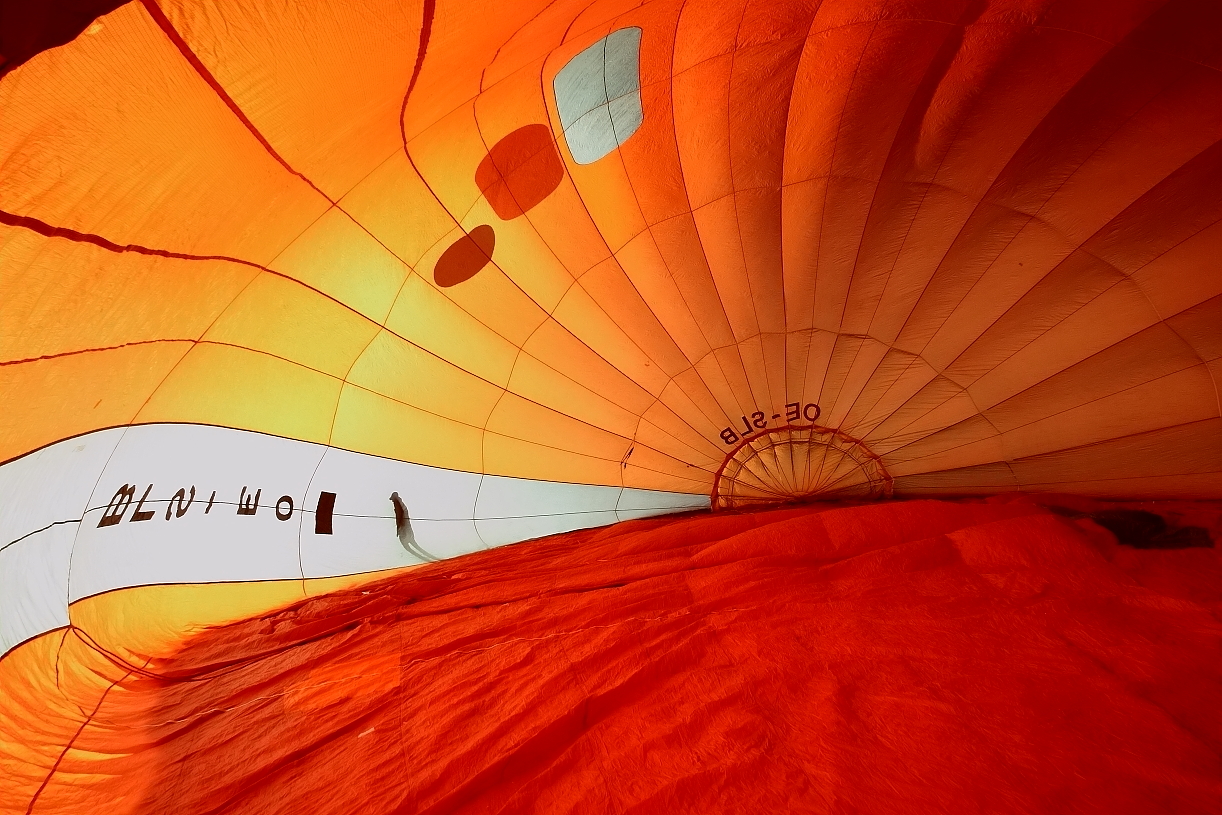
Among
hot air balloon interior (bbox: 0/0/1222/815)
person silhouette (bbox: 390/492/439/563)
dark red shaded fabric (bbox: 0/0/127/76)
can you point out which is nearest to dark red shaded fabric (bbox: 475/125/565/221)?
hot air balloon interior (bbox: 0/0/1222/815)

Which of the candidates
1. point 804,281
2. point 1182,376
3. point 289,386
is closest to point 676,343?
point 804,281

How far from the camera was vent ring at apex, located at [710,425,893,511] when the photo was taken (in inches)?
76.9

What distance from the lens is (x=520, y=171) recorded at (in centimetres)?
155

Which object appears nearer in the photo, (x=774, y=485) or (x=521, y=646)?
→ (x=521, y=646)

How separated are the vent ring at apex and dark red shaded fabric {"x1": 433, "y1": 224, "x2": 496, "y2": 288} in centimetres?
102

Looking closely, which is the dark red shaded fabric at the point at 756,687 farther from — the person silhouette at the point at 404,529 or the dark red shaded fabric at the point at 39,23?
the dark red shaded fabric at the point at 39,23

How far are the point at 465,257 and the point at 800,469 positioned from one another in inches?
49.8

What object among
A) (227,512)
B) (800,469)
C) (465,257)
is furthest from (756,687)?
(227,512)

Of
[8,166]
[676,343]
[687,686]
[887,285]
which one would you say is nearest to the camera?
[8,166]

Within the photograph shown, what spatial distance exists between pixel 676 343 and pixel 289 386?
119 cm

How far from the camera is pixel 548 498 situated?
6.89 feet

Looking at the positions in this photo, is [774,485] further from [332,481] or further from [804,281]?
[332,481]

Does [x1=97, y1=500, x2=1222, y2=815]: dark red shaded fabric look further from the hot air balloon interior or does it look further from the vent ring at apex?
the vent ring at apex

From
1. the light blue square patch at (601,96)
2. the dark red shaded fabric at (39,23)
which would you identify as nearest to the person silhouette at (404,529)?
the light blue square patch at (601,96)
